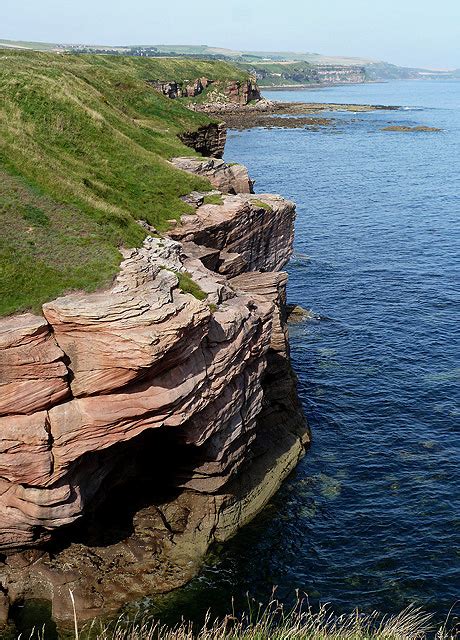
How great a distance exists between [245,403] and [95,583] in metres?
10.2

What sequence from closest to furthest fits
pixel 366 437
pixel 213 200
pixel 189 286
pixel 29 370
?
pixel 29 370
pixel 189 286
pixel 366 437
pixel 213 200

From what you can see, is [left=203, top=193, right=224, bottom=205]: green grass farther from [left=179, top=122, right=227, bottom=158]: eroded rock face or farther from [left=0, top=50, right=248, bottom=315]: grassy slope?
[left=179, top=122, right=227, bottom=158]: eroded rock face

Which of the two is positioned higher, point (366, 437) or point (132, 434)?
point (132, 434)

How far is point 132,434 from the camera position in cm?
2455

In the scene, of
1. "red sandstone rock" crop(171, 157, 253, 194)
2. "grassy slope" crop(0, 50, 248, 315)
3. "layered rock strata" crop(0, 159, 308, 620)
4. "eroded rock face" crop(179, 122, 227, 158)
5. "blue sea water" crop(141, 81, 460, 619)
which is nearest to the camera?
"layered rock strata" crop(0, 159, 308, 620)

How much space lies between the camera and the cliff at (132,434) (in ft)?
75.6

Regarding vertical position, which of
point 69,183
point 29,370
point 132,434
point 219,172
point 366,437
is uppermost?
point 69,183

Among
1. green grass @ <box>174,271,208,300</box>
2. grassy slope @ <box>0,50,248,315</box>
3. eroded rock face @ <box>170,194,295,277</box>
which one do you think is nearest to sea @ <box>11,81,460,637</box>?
eroded rock face @ <box>170,194,295,277</box>

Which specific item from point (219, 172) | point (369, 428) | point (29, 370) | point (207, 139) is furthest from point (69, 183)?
point (207, 139)

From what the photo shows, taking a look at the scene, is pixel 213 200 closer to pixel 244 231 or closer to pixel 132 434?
pixel 244 231

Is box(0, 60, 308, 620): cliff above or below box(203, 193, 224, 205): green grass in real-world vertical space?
below

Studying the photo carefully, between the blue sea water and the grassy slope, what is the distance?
14.1 meters

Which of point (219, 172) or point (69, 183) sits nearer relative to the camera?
point (69, 183)

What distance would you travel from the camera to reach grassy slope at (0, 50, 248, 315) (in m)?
27.1
